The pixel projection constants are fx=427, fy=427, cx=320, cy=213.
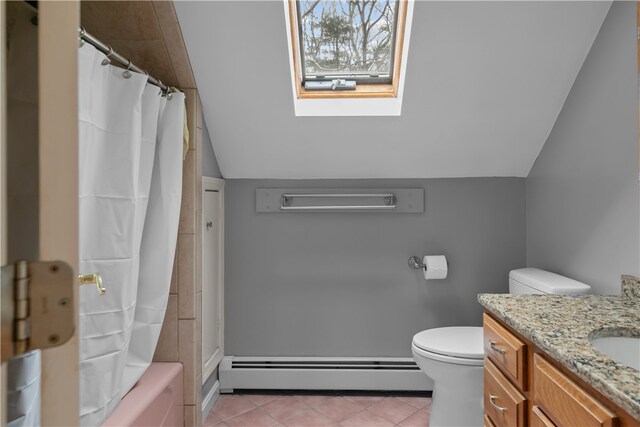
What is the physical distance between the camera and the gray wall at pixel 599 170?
160cm

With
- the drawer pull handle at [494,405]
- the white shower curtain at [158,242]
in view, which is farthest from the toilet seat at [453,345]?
the white shower curtain at [158,242]

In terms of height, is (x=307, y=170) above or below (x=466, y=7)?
below

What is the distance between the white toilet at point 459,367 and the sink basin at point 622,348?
25.4 inches

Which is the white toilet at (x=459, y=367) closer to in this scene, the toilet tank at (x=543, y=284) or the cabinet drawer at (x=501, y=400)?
the toilet tank at (x=543, y=284)

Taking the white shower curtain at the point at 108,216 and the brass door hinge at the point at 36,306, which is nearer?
the brass door hinge at the point at 36,306

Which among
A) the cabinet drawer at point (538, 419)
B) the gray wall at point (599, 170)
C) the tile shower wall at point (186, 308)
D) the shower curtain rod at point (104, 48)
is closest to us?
the cabinet drawer at point (538, 419)

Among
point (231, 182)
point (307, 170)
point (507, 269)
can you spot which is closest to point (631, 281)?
point (507, 269)

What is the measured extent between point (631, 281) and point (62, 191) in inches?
71.9

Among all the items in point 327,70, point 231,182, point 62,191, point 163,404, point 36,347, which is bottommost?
point 163,404

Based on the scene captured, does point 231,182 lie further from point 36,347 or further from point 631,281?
point 36,347

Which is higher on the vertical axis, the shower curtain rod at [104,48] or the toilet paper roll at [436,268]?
the shower curtain rod at [104,48]

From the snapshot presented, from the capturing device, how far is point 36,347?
Result: 16.9 inches

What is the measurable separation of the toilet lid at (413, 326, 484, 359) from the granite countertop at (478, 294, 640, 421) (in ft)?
1.52

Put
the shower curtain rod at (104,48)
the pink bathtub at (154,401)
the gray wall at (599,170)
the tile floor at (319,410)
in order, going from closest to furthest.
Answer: the shower curtain rod at (104,48), the pink bathtub at (154,401), the gray wall at (599,170), the tile floor at (319,410)
